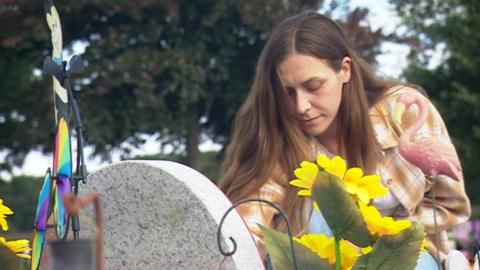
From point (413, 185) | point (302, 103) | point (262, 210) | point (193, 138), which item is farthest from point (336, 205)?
point (193, 138)

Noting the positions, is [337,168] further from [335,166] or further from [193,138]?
[193,138]

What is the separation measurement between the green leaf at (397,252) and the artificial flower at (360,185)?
2.5 inches

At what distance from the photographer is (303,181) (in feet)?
3.69

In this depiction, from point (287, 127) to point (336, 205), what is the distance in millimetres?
1056

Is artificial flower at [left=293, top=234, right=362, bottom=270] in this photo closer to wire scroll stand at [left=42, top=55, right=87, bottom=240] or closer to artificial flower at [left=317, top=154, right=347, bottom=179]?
artificial flower at [left=317, top=154, right=347, bottom=179]

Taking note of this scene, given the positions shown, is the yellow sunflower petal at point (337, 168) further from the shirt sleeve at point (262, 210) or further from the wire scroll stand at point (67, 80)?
the shirt sleeve at point (262, 210)

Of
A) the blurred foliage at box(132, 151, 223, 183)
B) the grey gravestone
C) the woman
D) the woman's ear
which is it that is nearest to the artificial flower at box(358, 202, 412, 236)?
the grey gravestone

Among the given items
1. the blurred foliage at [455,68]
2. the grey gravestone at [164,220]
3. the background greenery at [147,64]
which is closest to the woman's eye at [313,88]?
the grey gravestone at [164,220]

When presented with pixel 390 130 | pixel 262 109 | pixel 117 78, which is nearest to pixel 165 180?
pixel 262 109

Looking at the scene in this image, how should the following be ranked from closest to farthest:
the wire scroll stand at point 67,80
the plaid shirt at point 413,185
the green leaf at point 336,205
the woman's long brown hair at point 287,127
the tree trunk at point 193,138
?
the green leaf at point 336,205, the wire scroll stand at point 67,80, the woman's long brown hair at point 287,127, the plaid shirt at point 413,185, the tree trunk at point 193,138

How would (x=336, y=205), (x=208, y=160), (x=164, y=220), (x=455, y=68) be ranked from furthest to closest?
1. (x=455, y=68)
2. (x=208, y=160)
3. (x=164, y=220)
4. (x=336, y=205)

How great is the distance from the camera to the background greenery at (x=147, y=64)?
681 cm

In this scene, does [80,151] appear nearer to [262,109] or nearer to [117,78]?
[262,109]

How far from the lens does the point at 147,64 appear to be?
6762 mm
